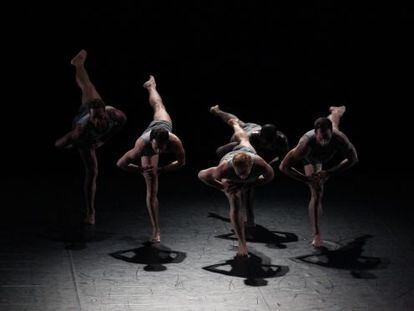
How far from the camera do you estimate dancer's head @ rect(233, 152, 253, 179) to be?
729 centimetres

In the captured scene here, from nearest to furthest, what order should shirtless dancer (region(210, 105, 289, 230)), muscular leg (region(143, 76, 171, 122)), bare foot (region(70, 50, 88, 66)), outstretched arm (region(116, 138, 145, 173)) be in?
1. outstretched arm (region(116, 138, 145, 173))
2. shirtless dancer (region(210, 105, 289, 230))
3. muscular leg (region(143, 76, 171, 122))
4. bare foot (region(70, 50, 88, 66))

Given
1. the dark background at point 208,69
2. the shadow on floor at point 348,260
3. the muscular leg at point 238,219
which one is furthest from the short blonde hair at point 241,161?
the dark background at point 208,69

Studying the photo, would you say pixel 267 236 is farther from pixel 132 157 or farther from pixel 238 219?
pixel 132 157

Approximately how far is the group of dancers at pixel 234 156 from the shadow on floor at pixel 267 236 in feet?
Result: 0.32

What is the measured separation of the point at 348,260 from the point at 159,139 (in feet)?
5.72

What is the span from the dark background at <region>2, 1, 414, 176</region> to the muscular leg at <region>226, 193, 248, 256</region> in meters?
2.74

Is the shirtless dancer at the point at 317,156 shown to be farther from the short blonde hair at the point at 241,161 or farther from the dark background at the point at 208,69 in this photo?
the dark background at the point at 208,69

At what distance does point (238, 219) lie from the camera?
755 cm

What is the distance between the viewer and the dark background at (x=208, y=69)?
1028 centimetres

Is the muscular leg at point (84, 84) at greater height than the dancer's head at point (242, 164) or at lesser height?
greater

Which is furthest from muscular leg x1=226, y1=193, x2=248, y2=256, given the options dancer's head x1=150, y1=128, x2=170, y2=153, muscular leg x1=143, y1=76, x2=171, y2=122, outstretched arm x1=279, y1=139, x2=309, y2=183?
muscular leg x1=143, y1=76, x2=171, y2=122

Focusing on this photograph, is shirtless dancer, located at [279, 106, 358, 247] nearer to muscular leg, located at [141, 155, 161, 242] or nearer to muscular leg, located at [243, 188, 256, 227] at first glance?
muscular leg, located at [243, 188, 256, 227]

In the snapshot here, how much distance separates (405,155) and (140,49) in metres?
3.11

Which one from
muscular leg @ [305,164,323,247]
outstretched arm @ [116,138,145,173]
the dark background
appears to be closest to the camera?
outstretched arm @ [116,138,145,173]
